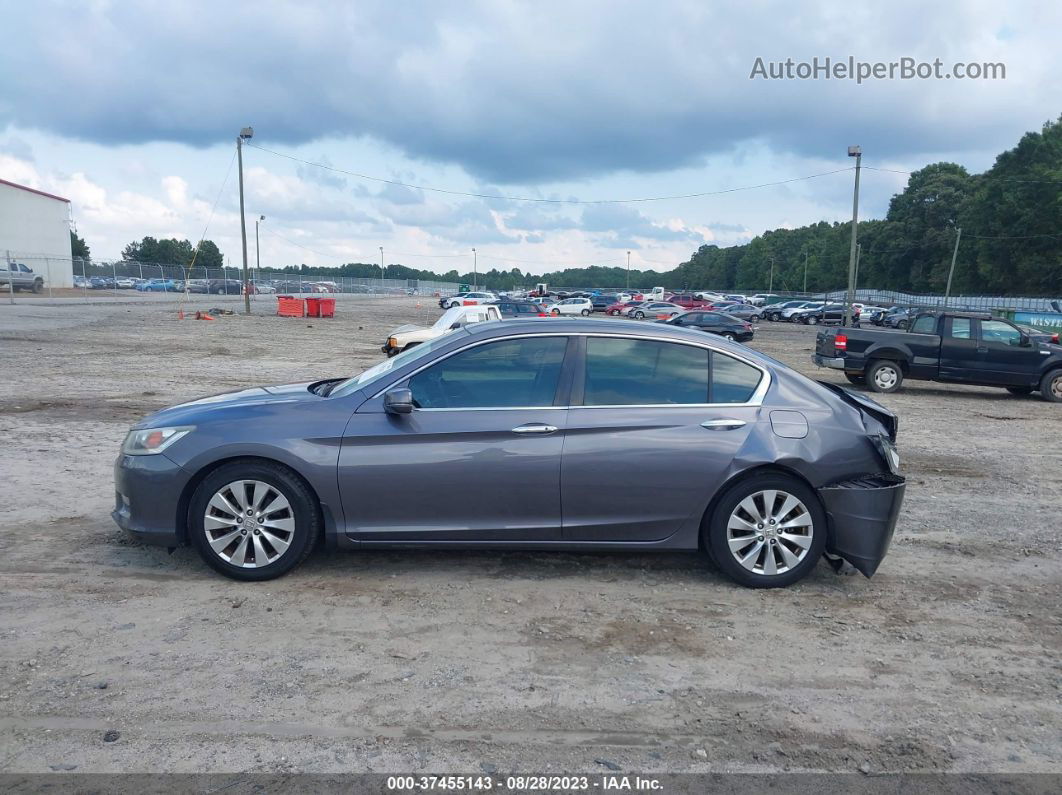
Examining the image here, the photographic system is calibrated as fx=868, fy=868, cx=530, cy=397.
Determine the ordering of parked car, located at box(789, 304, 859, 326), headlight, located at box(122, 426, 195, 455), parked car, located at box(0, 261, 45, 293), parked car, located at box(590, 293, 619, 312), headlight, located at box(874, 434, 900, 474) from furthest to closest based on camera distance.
Answer: 1. parked car, located at box(590, 293, 619, 312)
2. parked car, located at box(789, 304, 859, 326)
3. parked car, located at box(0, 261, 45, 293)
4. headlight, located at box(874, 434, 900, 474)
5. headlight, located at box(122, 426, 195, 455)

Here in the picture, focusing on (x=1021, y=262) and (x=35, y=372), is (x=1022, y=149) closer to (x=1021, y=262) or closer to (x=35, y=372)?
(x=1021, y=262)

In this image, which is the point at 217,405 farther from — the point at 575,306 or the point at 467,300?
the point at 575,306

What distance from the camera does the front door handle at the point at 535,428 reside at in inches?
206

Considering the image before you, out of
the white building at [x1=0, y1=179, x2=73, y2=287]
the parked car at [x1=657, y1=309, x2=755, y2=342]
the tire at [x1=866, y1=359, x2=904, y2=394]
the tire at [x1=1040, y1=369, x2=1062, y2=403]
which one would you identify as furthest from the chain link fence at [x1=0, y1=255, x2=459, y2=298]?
the tire at [x1=1040, y1=369, x2=1062, y2=403]

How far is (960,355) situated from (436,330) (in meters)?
10.2

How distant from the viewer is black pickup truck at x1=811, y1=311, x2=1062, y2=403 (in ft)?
53.7

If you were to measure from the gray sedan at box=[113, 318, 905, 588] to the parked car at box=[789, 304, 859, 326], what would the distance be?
54.8 m

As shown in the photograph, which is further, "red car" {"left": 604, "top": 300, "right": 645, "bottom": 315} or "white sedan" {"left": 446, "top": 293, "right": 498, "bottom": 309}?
"red car" {"left": 604, "top": 300, "right": 645, "bottom": 315}

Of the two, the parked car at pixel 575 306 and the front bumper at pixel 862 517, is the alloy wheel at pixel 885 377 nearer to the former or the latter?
the front bumper at pixel 862 517

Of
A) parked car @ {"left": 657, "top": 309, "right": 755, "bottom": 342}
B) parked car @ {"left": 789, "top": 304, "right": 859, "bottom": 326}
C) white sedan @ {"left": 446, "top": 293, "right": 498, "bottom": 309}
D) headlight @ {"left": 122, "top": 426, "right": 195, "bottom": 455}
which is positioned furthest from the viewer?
parked car @ {"left": 789, "top": 304, "right": 859, "bottom": 326}

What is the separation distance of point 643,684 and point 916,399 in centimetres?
1376

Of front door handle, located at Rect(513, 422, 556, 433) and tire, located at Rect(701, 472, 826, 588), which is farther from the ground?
front door handle, located at Rect(513, 422, 556, 433)

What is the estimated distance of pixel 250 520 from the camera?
5211 mm

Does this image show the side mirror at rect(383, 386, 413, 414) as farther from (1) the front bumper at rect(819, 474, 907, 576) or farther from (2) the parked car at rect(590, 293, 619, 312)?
(2) the parked car at rect(590, 293, 619, 312)
